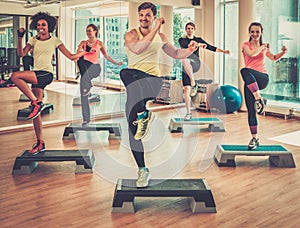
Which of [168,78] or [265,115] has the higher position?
[168,78]

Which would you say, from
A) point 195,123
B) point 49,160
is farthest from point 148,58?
point 195,123

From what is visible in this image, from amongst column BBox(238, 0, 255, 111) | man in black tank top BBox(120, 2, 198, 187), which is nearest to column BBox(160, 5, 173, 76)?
column BBox(238, 0, 255, 111)

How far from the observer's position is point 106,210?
9.87 feet

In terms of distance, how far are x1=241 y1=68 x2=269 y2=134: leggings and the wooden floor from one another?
Answer: 490mm

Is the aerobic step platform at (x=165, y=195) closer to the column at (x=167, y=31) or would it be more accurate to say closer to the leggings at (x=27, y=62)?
the leggings at (x=27, y=62)

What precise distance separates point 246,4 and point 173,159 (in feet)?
13.3

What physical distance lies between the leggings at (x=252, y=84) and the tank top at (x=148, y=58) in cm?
159

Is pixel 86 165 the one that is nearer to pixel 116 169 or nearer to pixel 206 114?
pixel 116 169

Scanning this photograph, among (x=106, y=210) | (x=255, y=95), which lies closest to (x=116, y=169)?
(x=106, y=210)

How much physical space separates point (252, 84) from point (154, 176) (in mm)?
1413

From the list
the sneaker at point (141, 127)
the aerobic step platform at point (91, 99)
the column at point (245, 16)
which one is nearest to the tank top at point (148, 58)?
the sneaker at point (141, 127)

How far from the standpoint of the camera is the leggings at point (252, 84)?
13.7 feet

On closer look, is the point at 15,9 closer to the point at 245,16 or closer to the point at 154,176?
the point at 154,176

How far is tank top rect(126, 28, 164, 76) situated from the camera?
2.85 metres
